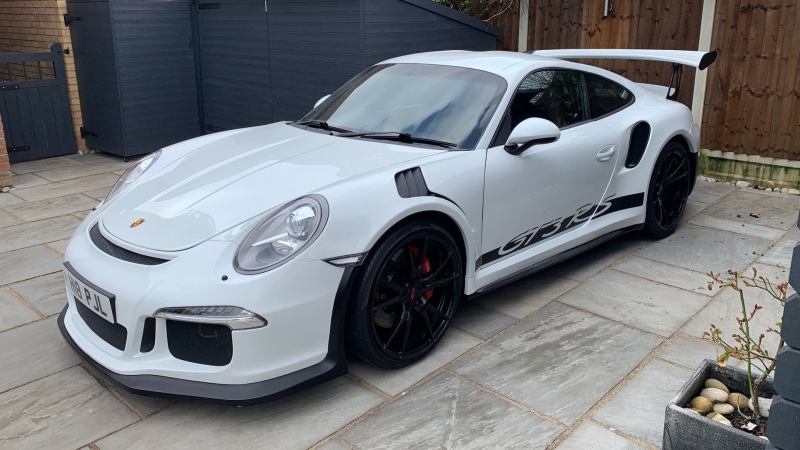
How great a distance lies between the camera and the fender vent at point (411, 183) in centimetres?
320

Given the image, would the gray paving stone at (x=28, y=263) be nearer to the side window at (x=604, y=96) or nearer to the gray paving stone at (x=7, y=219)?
the gray paving stone at (x=7, y=219)

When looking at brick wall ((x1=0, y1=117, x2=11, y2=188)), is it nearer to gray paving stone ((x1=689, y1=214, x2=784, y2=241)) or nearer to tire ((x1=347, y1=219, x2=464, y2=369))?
tire ((x1=347, y1=219, x2=464, y2=369))

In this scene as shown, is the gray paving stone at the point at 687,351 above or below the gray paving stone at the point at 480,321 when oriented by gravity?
below

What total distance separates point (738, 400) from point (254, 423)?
1941 millimetres


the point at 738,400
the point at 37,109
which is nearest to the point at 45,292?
the point at 738,400

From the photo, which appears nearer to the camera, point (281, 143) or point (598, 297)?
point (281, 143)

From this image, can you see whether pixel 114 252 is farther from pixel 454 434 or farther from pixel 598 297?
pixel 598 297

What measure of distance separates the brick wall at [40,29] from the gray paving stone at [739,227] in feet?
23.0

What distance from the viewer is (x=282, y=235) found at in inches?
114

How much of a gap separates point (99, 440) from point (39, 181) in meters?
5.14

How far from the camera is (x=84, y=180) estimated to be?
7195mm

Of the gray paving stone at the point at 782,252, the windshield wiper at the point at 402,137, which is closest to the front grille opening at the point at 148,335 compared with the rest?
the windshield wiper at the point at 402,137

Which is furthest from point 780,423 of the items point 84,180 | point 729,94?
point 84,180

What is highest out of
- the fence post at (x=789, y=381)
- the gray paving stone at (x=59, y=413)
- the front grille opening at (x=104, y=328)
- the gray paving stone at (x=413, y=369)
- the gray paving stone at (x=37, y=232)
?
the fence post at (x=789, y=381)
